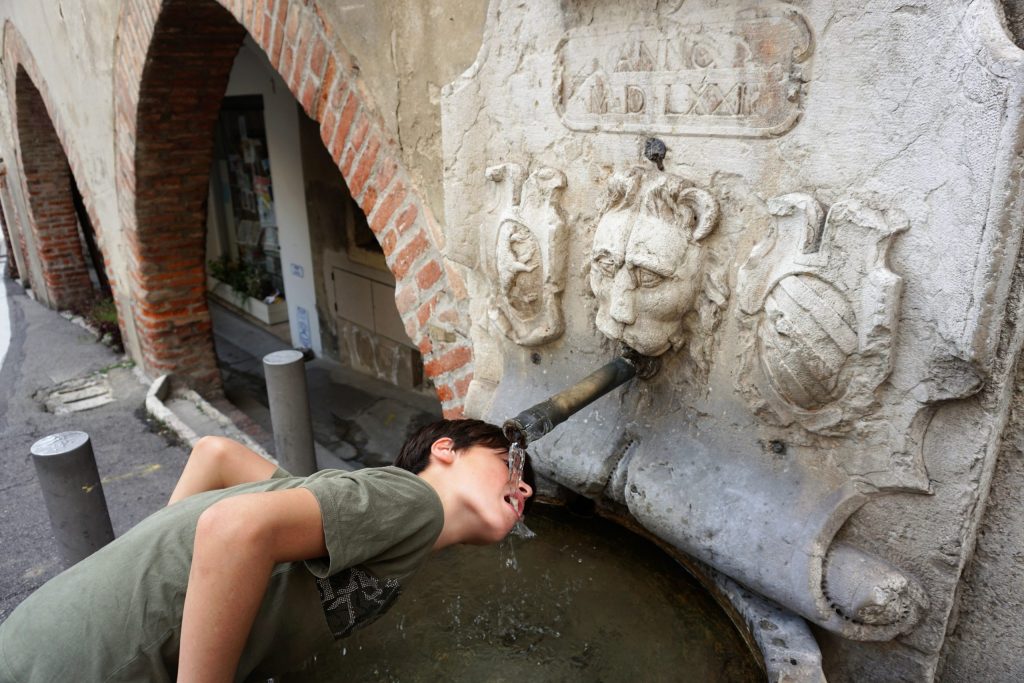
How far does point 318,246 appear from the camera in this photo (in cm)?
702

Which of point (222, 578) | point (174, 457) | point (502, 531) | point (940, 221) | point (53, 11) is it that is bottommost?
point (174, 457)

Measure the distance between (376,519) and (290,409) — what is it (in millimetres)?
2467

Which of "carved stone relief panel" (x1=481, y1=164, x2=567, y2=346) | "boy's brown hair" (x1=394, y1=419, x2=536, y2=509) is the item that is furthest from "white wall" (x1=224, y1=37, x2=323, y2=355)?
"boy's brown hair" (x1=394, y1=419, x2=536, y2=509)

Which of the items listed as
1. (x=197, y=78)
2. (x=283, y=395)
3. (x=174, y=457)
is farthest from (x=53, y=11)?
(x=283, y=395)

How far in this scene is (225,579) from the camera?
123 centimetres

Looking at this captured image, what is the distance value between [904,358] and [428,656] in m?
1.18

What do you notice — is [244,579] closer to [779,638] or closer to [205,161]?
[779,638]

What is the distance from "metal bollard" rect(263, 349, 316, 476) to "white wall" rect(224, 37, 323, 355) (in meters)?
3.66

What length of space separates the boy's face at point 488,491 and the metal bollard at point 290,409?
2199mm

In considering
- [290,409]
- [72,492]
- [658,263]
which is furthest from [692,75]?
[290,409]

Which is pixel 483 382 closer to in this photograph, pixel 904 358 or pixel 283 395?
pixel 904 358

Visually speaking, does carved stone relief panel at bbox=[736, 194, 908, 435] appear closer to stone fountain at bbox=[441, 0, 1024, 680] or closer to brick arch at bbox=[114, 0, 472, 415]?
stone fountain at bbox=[441, 0, 1024, 680]

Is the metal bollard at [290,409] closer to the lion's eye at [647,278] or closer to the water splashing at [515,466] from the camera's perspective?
the water splashing at [515,466]

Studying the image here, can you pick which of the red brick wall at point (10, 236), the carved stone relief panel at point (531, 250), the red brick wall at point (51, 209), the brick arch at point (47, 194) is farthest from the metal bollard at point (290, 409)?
the red brick wall at point (10, 236)
